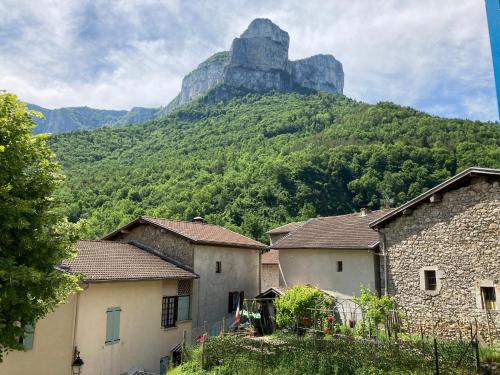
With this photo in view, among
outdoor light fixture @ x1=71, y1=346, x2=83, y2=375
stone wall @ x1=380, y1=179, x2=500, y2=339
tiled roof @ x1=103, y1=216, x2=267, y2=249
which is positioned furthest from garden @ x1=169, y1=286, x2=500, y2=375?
tiled roof @ x1=103, y1=216, x2=267, y2=249

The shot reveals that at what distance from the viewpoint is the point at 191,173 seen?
6316 centimetres

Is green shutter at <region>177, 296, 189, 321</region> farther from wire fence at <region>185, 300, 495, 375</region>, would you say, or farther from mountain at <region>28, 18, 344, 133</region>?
mountain at <region>28, 18, 344, 133</region>

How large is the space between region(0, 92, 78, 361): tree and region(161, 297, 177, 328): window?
409 inches

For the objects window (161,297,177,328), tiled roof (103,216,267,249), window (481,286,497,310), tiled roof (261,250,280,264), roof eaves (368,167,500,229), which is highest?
roof eaves (368,167,500,229)

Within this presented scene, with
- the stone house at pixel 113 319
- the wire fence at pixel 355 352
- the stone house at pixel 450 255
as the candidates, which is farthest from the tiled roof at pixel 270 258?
the stone house at pixel 450 255

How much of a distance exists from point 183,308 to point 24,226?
13.8 meters

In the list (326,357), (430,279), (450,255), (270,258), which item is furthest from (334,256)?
(270,258)

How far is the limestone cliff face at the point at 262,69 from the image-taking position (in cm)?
13650

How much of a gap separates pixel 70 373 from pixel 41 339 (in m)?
1.66

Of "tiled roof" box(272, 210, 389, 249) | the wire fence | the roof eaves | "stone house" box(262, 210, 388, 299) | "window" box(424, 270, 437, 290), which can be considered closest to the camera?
the wire fence

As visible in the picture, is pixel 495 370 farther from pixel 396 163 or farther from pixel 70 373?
pixel 396 163

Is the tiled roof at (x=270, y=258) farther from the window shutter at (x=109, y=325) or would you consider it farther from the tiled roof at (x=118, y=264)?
the window shutter at (x=109, y=325)

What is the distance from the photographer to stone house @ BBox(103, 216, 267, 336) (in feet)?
73.6

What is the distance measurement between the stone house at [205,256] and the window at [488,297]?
13.2 metres
